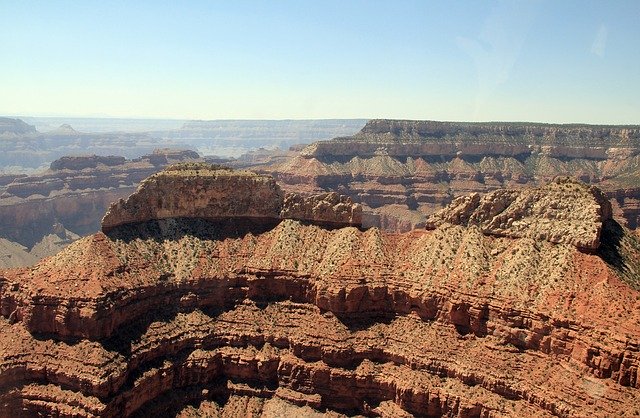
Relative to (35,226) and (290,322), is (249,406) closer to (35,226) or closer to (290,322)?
(290,322)

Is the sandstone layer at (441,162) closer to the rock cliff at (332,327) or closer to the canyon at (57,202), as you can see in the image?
the canyon at (57,202)

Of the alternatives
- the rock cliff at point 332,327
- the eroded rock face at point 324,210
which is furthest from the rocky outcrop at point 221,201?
the rock cliff at point 332,327

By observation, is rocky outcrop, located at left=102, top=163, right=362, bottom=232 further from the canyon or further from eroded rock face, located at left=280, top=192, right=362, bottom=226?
the canyon

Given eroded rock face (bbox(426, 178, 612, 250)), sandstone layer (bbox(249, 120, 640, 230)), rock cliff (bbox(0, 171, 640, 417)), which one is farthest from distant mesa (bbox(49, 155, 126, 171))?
eroded rock face (bbox(426, 178, 612, 250))

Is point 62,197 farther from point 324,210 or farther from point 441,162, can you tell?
point 324,210

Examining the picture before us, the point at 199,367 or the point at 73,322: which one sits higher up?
the point at 73,322

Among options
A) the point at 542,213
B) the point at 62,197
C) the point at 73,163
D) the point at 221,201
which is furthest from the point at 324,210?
the point at 73,163

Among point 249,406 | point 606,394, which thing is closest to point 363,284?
point 249,406
